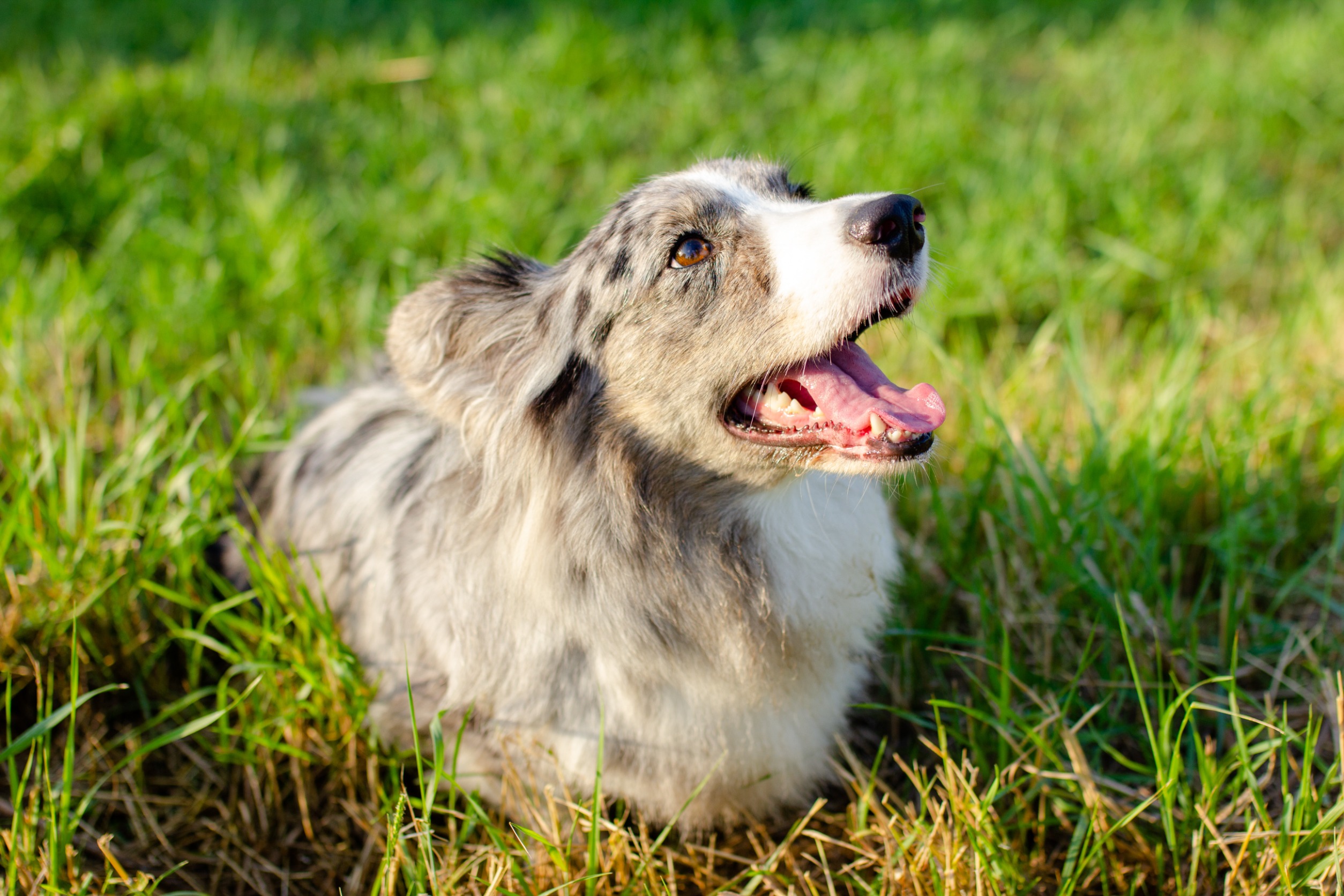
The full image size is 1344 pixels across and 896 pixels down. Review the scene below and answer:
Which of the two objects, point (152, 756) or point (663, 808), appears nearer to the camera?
point (663, 808)

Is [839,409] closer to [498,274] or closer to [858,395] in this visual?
[858,395]

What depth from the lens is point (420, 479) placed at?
2.39m

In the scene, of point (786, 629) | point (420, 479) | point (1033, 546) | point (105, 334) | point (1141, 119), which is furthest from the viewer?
point (1141, 119)

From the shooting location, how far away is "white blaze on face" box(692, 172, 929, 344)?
1894 millimetres

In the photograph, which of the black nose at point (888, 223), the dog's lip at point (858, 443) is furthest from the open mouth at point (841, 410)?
the black nose at point (888, 223)

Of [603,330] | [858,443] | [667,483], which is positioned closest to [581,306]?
[603,330]

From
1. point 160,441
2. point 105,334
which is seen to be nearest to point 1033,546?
point 160,441

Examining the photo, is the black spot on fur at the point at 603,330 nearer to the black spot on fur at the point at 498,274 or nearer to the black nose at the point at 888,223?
the black spot on fur at the point at 498,274

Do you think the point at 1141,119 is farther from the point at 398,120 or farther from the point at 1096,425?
the point at 398,120

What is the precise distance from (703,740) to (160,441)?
6.72 feet

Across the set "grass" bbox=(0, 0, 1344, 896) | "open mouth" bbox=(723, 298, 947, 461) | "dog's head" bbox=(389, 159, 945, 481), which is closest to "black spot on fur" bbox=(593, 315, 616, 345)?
"dog's head" bbox=(389, 159, 945, 481)

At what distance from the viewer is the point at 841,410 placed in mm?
2027

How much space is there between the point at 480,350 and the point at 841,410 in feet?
2.64

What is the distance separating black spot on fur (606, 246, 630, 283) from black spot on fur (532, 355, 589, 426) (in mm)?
190
